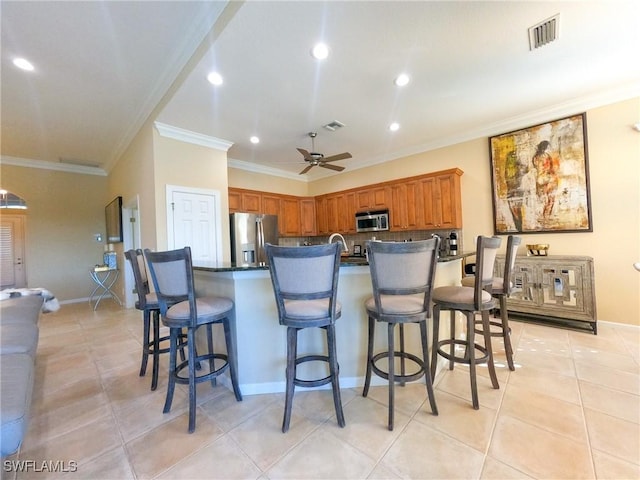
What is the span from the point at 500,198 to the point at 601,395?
283cm

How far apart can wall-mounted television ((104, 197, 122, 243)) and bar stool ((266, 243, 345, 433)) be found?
4.87m

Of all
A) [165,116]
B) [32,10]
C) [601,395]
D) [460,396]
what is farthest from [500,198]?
[32,10]

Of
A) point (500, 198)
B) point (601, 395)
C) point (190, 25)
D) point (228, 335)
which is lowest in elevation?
point (601, 395)

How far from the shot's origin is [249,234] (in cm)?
478

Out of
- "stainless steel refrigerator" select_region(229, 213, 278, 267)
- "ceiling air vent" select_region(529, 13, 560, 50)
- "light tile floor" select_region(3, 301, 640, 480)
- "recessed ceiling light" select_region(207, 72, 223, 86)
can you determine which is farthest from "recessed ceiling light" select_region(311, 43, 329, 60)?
"stainless steel refrigerator" select_region(229, 213, 278, 267)

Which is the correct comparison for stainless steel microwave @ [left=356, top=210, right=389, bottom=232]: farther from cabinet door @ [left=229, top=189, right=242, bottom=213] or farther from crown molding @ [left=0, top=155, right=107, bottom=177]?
crown molding @ [left=0, top=155, right=107, bottom=177]

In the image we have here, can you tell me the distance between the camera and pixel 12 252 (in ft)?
16.9

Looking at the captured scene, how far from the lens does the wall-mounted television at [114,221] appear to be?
4.89 meters

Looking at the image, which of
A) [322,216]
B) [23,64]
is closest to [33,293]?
[23,64]

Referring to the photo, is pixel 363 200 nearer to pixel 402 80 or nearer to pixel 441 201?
pixel 441 201

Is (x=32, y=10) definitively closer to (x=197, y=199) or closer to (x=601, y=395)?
(x=197, y=199)

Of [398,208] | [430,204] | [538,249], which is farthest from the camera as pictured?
[398,208]

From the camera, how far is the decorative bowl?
3.53m

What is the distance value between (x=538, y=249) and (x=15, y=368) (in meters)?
5.09
